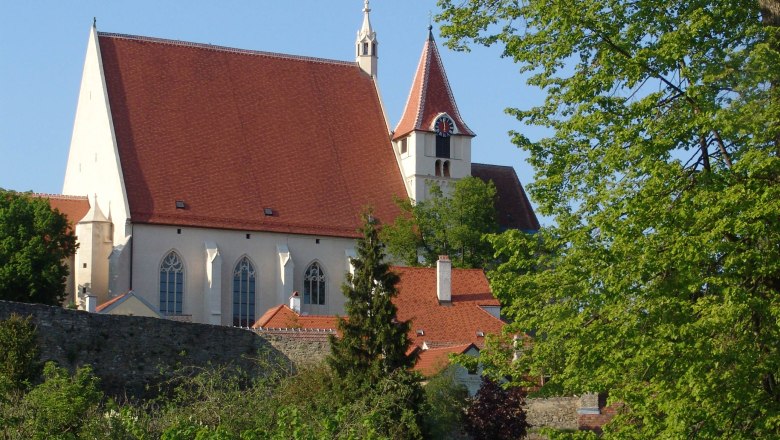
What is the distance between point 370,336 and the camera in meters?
31.0

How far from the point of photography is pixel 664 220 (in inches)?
616

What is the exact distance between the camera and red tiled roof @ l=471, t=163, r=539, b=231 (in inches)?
2120

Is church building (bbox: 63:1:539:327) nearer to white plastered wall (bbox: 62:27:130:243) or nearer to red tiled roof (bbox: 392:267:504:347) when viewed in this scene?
white plastered wall (bbox: 62:27:130:243)

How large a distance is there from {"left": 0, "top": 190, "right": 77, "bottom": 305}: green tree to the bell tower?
477 inches

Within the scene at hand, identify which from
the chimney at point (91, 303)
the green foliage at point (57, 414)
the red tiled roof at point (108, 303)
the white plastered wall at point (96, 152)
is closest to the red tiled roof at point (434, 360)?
the red tiled roof at point (108, 303)

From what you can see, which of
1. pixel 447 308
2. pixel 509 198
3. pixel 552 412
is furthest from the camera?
pixel 509 198

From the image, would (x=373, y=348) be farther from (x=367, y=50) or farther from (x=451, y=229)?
(x=367, y=50)

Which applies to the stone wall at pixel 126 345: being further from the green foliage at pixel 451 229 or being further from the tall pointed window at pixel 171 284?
the green foliage at pixel 451 229

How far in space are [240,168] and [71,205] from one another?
5.39m

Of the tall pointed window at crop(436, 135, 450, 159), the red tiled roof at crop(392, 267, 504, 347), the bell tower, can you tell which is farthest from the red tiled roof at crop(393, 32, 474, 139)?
the red tiled roof at crop(392, 267, 504, 347)

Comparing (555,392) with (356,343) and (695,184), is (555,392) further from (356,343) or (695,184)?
(356,343)

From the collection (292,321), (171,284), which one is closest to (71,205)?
(171,284)

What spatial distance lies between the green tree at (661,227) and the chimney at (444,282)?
2745 cm

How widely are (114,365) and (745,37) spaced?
1937 cm
